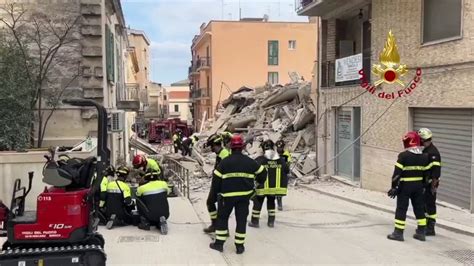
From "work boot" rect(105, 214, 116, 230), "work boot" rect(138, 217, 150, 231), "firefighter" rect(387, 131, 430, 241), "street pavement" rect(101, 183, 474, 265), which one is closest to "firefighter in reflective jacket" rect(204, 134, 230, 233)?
"street pavement" rect(101, 183, 474, 265)

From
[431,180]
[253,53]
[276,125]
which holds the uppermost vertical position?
[253,53]

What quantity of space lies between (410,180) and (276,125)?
17553 mm

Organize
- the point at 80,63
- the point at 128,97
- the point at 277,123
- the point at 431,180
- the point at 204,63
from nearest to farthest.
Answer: the point at 431,180
the point at 80,63
the point at 128,97
the point at 277,123
the point at 204,63

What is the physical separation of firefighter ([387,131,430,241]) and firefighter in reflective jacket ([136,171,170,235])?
3735mm

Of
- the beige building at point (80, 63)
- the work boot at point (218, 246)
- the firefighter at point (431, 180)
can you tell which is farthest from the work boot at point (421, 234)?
the beige building at point (80, 63)

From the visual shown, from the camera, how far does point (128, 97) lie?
25422 mm

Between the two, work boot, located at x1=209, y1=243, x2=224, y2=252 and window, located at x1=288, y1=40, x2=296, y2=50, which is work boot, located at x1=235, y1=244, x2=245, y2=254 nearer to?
work boot, located at x1=209, y1=243, x2=224, y2=252

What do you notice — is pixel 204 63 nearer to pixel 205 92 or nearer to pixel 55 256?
pixel 205 92

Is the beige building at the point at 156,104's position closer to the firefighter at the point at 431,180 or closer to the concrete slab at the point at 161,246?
the concrete slab at the point at 161,246

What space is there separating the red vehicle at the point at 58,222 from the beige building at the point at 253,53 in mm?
47276

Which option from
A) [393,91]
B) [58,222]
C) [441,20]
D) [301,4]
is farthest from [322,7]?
[58,222]

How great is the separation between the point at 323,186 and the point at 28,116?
30.2 ft

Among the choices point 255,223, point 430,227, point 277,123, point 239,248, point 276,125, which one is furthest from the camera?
point 277,123

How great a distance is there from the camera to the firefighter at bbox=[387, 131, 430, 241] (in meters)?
8.34
